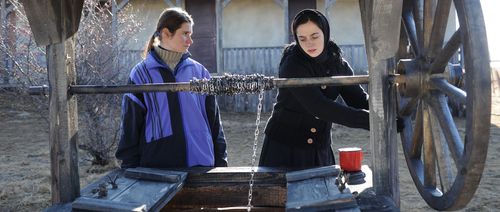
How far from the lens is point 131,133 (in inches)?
128

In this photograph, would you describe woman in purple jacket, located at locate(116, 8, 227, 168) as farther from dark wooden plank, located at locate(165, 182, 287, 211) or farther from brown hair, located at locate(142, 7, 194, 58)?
dark wooden plank, located at locate(165, 182, 287, 211)

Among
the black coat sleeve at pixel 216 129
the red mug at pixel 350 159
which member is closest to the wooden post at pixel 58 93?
the black coat sleeve at pixel 216 129

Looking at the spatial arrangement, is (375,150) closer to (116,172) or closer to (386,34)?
(386,34)

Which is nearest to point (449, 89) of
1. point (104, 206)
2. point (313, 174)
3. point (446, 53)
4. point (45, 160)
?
point (446, 53)

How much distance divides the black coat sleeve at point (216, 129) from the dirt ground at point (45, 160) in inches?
104

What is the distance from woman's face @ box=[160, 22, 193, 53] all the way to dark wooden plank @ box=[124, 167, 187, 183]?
777 mm

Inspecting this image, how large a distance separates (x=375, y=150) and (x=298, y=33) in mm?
830

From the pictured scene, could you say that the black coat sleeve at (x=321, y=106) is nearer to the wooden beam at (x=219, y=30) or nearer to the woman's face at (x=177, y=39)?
the woman's face at (x=177, y=39)

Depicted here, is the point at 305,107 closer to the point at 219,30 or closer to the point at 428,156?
the point at 428,156

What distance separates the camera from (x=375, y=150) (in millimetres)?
2590

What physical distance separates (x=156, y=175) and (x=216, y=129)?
87 cm

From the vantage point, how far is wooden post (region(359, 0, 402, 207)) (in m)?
2.52

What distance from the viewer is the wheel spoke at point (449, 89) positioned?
7.66 ft

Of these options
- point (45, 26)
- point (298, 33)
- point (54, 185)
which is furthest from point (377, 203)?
point (45, 26)
